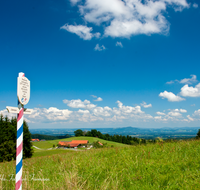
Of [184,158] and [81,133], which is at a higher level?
[184,158]

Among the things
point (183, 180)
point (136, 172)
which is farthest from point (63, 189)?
point (183, 180)

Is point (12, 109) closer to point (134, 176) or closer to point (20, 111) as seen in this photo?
point (20, 111)

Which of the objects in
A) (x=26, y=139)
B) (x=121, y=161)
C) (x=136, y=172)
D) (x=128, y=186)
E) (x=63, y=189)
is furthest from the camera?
(x=26, y=139)

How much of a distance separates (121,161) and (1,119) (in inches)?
1739

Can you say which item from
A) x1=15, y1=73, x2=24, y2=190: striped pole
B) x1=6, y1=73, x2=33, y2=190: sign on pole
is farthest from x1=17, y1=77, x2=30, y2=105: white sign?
x1=15, y1=73, x2=24, y2=190: striped pole

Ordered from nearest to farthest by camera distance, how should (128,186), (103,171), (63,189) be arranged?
(63,189) < (128,186) < (103,171)

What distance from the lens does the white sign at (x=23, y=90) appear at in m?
4.70

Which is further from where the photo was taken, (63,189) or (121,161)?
(121,161)

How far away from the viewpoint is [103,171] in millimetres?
6082

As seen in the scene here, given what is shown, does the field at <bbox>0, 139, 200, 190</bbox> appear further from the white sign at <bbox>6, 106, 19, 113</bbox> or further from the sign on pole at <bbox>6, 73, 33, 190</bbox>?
the white sign at <bbox>6, 106, 19, 113</bbox>

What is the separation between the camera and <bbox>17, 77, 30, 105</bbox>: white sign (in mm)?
4703

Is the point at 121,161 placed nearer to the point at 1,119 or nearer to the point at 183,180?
the point at 183,180

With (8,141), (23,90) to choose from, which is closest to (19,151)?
(23,90)


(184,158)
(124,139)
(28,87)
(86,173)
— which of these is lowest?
(124,139)
